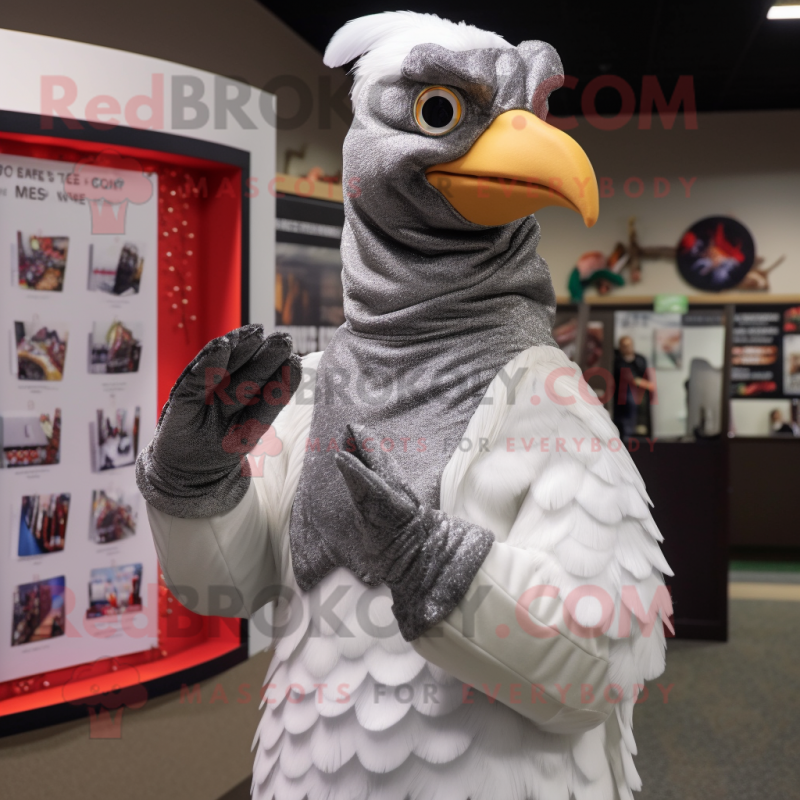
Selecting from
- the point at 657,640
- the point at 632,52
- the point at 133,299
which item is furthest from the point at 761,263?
the point at 657,640

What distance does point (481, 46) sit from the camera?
88 cm

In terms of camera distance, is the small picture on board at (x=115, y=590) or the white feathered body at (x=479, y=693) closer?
the white feathered body at (x=479, y=693)

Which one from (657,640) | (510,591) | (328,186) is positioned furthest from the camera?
(328,186)

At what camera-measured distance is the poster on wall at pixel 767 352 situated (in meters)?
5.34

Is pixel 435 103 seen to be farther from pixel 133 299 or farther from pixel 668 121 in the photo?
pixel 668 121

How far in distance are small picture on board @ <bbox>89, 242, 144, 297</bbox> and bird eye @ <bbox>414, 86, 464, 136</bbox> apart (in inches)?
41.8

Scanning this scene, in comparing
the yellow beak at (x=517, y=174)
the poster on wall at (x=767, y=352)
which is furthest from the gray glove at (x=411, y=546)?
the poster on wall at (x=767, y=352)

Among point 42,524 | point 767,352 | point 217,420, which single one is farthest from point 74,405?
point 767,352

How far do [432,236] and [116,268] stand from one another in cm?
105

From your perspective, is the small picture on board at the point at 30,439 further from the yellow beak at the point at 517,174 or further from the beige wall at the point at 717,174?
the beige wall at the point at 717,174

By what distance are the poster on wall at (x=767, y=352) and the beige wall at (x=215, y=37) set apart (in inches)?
120

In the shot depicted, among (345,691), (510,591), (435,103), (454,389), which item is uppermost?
(435,103)

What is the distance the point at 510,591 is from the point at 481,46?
60 centimetres

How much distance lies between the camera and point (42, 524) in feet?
5.37
